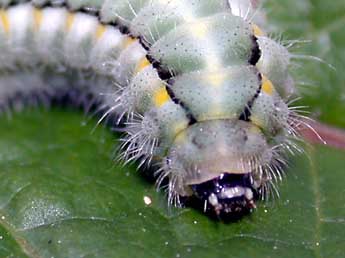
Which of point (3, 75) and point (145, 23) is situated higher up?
point (145, 23)

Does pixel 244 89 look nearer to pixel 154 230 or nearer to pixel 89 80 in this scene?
pixel 154 230

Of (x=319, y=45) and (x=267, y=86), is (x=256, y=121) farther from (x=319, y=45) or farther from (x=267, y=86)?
(x=319, y=45)

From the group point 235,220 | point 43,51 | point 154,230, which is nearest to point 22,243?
point 154,230

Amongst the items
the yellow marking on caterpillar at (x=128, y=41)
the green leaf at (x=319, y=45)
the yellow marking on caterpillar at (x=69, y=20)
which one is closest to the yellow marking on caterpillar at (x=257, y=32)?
the yellow marking on caterpillar at (x=128, y=41)

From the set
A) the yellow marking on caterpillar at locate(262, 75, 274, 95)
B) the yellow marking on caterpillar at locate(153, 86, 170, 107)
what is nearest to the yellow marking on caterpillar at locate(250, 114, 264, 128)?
the yellow marking on caterpillar at locate(262, 75, 274, 95)

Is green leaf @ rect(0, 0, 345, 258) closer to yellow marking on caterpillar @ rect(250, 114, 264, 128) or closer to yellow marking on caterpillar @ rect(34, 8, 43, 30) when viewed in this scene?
yellow marking on caterpillar @ rect(250, 114, 264, 128)

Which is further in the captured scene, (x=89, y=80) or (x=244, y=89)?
(x=89, y=80)

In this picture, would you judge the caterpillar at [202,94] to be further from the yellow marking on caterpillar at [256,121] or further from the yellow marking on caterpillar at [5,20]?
the yellow marking on caterpillar at [5,20]
